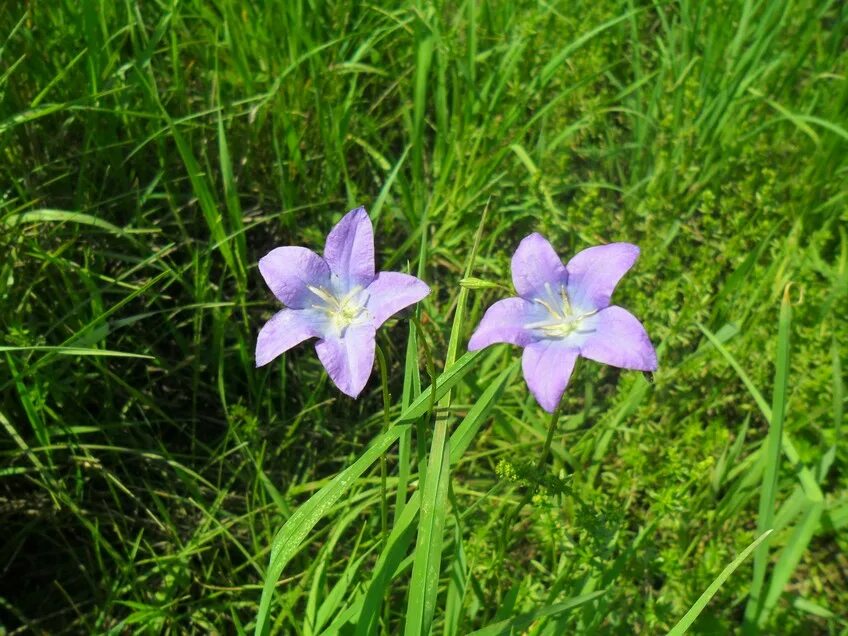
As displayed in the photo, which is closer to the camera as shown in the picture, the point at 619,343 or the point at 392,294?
the point at 619,343

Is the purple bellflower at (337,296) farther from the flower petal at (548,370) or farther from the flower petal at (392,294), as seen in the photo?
the flower petal at (548,370)

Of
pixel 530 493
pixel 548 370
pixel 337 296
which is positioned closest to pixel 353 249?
pixel 337 296

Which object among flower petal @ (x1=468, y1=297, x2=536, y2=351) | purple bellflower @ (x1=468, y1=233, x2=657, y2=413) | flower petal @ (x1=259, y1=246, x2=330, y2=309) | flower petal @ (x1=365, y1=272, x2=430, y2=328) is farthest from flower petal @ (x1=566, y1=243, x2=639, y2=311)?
flower petal @ (x1=259, y1=246, x2=330, y2=309)

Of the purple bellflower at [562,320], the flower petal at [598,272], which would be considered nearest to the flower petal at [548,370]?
the purple bellflower at [562,320]

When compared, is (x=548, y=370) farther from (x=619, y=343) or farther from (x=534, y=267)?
(x=534, y=267)

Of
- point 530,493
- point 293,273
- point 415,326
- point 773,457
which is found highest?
point 293,273

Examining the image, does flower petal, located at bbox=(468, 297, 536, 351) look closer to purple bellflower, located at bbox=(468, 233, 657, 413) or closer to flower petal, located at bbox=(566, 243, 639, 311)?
purple bellflower, located at bbox=(468, 233, 657, 413)

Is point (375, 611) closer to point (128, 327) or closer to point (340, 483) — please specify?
point (340, 483)
